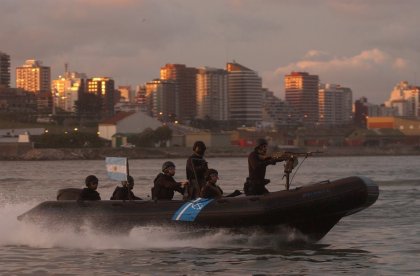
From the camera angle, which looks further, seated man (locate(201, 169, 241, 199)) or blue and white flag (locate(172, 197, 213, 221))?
seated man (locate(201, 169, 241, 199))

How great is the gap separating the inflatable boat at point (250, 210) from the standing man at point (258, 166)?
1.18 feet

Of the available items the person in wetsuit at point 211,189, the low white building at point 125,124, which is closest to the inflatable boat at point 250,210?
the person in wetsuit at point 211,189

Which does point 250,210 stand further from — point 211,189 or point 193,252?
point 193,252

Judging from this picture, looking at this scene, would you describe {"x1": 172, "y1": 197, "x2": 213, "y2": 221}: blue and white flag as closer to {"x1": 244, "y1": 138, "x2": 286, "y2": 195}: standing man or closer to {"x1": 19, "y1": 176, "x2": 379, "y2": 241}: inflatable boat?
{"x1": 19, "y1": 176, "x2": 379, "y2": 241}: inflatable boat

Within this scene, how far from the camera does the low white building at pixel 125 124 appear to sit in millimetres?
167375

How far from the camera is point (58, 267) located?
723 inches

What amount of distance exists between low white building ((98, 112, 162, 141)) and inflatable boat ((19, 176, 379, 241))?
A: 476ft

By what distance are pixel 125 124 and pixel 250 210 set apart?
153568mm

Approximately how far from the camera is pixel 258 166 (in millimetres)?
19781

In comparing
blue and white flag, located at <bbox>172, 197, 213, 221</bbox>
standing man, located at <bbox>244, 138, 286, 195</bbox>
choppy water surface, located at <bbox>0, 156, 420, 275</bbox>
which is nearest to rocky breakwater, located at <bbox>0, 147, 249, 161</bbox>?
choppy water surface, located at <bbox>0, 156, 420, 275</bbox>

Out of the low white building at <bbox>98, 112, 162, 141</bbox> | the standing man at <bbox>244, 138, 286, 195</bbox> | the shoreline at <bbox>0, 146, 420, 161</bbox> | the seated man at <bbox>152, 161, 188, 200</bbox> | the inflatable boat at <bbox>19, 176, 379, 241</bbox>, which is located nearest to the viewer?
the inflatable boat at <bbox>19, 176, 379, 241</bbox>

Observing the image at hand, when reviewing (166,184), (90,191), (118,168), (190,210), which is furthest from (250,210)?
(90,191)

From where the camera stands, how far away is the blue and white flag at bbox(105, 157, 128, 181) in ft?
66.2

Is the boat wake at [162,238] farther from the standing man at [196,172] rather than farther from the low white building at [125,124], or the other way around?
the low white building at [125,124]
